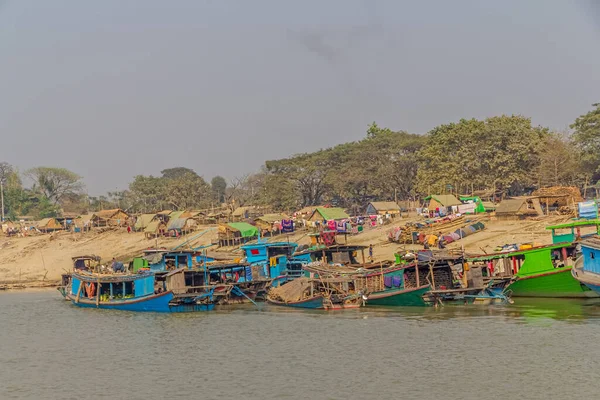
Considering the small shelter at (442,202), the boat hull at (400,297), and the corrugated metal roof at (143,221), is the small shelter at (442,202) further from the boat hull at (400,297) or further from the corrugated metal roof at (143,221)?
the boat hull at (400,297)

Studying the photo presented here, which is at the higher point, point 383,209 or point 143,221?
point 143,221

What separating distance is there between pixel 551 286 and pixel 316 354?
13.3 m

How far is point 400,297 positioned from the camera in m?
33.6

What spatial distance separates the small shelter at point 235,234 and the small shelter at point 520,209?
810 inches

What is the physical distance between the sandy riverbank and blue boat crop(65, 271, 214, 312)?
1557cm

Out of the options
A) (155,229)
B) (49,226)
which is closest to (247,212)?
(155,229)

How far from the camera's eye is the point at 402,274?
3375cm

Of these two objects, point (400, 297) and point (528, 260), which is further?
point (528, 260)

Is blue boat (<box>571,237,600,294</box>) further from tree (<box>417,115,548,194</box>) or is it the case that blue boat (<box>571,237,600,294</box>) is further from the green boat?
tree (<box>417,115,548,194</box>)

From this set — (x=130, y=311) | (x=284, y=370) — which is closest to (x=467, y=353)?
(x=284, y=370)

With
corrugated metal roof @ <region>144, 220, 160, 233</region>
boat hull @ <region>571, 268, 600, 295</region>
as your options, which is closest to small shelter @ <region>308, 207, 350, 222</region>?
corrugated metal roof @ <region>144, 220, 160, 233</region>

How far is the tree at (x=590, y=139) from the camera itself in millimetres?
63281

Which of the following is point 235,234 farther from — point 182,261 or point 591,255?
point 591,255

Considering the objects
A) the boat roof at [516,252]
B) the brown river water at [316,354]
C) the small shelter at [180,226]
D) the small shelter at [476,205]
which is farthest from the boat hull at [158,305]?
the small shelter at [180,226]
